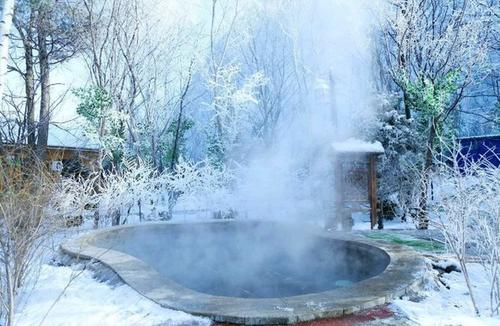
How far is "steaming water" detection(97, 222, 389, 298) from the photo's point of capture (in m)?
6.16

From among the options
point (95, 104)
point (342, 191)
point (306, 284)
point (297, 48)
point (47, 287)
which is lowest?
point (306, 284)

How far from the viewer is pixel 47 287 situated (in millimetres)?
4320

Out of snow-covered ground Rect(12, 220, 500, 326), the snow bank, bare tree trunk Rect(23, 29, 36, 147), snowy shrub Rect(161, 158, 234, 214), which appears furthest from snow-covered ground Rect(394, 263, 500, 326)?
bare tree trunk Rect(23, 29, 36, 147)

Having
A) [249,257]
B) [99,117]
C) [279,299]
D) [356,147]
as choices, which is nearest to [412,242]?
[356,147]

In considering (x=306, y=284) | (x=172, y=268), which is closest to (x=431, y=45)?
(x=306, y=284)

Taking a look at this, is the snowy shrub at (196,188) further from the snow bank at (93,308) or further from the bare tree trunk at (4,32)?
the bare tree trunk at (4,32)

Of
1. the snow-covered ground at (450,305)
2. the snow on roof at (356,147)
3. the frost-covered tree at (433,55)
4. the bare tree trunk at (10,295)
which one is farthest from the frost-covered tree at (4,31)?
the frost-covered tree at (433,55)

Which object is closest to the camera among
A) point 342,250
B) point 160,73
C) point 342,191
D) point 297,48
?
point 342,250

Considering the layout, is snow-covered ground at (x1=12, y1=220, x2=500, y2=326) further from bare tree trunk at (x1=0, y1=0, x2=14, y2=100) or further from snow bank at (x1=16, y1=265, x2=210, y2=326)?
bare tree trunk at (x1=0, y1=0, x2=14, y2=100)

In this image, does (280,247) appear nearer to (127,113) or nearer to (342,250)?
(342,250)

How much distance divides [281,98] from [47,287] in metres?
19.1

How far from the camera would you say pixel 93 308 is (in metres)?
3.62

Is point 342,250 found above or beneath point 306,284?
above

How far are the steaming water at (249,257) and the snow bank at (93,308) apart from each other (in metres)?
2.34
